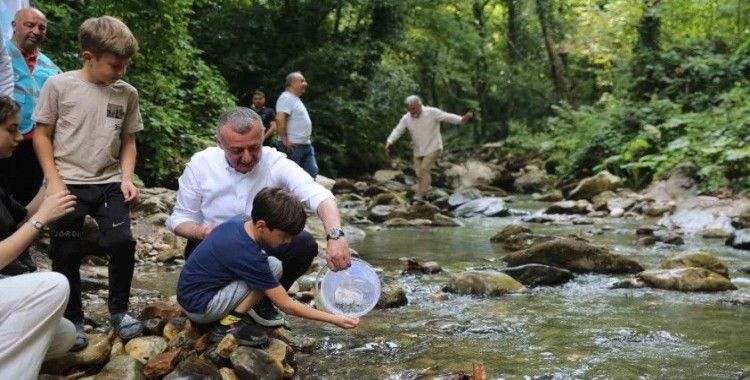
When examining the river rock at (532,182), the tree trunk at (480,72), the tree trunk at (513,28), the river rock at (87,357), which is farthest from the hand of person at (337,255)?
the tree trunk at (513,28)

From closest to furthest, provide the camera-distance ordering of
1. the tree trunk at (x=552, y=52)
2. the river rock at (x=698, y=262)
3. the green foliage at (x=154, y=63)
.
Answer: the river rock at (x=698, y=262), the green foliage at (x=154, y=63), the tree trunk at (x=552, y=52)

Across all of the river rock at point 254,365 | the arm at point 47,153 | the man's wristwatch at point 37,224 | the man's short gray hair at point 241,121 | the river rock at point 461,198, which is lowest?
the river rock at point 461,198

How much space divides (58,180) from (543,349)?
7.74ft

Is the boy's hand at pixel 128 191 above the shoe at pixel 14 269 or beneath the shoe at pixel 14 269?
above

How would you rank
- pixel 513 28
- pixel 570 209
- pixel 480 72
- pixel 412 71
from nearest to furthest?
pixel 570 209 → pixel 412 71 → pixel 513 28 → pixel 480 72

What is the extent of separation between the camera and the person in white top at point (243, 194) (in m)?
3.33

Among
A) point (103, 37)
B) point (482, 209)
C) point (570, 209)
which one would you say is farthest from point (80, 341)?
point (570, 209)

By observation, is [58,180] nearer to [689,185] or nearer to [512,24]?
[689,185]

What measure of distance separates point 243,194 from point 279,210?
0.54 metres

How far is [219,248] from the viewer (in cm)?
304

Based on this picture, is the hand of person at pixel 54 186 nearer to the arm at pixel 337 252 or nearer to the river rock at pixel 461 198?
the arm at pixel 337 252

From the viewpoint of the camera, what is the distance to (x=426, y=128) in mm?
12062

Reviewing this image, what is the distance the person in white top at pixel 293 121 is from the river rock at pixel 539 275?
11.8 ft

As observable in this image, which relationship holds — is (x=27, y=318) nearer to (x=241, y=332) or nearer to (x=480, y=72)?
(x=241, y=332)
